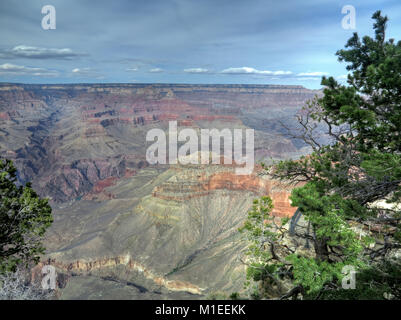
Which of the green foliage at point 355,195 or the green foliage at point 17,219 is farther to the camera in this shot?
the green foliage at point 17,219

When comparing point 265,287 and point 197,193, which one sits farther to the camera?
point 197,193

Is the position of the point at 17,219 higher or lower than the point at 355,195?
lower

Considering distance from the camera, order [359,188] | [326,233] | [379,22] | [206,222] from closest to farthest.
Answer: [326,233] < [359,188] < [379,22] < [206,222]

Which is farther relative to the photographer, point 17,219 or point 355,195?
point 17,219

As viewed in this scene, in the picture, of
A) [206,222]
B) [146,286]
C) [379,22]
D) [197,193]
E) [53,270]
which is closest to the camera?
[379,22]

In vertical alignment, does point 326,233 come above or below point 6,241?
above

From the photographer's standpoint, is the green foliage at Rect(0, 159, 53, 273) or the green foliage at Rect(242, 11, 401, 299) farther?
the green foliage at Rect(0, 159, 53, 273)

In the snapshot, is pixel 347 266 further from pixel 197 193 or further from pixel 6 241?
pixel 197 193
